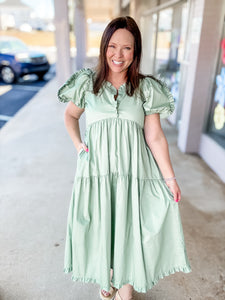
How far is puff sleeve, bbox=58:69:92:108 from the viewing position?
1369 mm

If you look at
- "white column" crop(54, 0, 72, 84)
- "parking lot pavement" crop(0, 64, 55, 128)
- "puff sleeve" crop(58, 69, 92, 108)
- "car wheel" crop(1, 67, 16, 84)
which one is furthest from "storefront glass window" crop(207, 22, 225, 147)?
"car wheel" crop(1, 67, 16, 84)

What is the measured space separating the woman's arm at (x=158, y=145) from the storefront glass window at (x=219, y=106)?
212 cm

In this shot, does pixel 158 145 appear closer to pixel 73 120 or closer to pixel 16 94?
pixel 73 120

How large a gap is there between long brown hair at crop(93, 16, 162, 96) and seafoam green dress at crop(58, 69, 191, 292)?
0.11 ft

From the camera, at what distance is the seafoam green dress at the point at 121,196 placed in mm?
1319

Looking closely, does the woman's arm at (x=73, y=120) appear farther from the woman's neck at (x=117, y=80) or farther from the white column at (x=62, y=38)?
the white column at (x=62, y=38)

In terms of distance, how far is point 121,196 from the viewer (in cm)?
135

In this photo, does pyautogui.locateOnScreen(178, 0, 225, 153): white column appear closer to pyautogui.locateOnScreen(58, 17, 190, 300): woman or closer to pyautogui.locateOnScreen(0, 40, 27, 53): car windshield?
pyautogui.locateOnScreen(58, 17, 190, 300): woman

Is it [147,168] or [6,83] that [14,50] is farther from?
[147,168]

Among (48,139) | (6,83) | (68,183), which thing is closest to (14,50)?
(6,83)

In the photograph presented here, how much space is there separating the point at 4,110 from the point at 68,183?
378 centimetres

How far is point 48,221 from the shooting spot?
242cm

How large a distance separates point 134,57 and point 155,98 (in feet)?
0.73

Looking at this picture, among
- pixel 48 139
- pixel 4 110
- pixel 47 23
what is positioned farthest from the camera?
pixel 47 23
